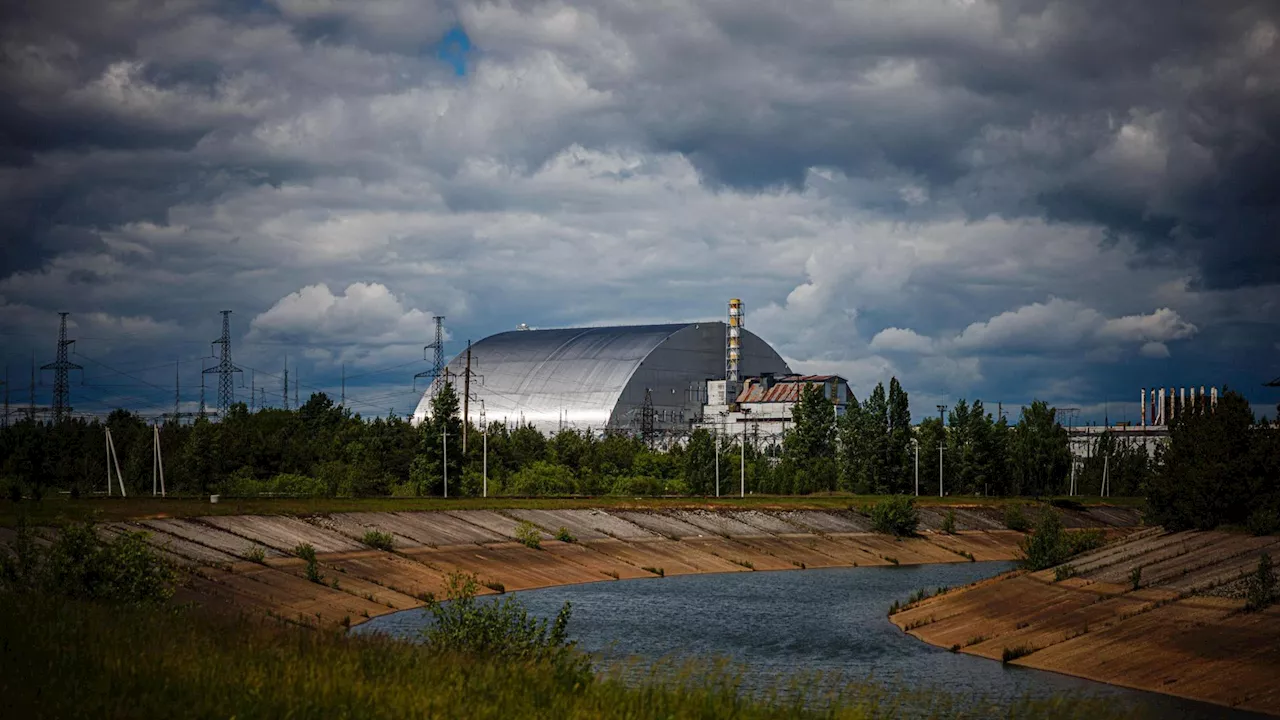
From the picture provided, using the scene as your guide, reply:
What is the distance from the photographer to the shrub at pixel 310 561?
60.9 meters

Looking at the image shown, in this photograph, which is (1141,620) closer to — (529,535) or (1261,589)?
(1261,589)

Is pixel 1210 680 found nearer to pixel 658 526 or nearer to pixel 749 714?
pixel 749 714

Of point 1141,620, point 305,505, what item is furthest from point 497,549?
point 1141,620

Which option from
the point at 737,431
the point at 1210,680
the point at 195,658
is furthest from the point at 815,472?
the point at 195,658

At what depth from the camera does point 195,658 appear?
A: 20.7 meters

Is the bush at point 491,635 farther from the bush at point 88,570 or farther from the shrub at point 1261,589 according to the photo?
the shrub at point 1261,589

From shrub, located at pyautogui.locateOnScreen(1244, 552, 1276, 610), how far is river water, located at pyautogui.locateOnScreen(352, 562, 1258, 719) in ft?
20.5

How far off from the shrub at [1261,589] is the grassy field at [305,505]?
3756 centimetres

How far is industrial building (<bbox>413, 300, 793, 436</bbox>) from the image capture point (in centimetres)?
18262

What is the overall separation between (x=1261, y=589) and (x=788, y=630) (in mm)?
21171

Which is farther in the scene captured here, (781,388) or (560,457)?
(781,388)

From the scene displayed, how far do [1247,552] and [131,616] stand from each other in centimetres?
4265

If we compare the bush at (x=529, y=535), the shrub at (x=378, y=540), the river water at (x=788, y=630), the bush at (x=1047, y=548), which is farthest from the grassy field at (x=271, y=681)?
the bush at (x=529, y=535)

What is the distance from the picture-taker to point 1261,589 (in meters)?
42.8
